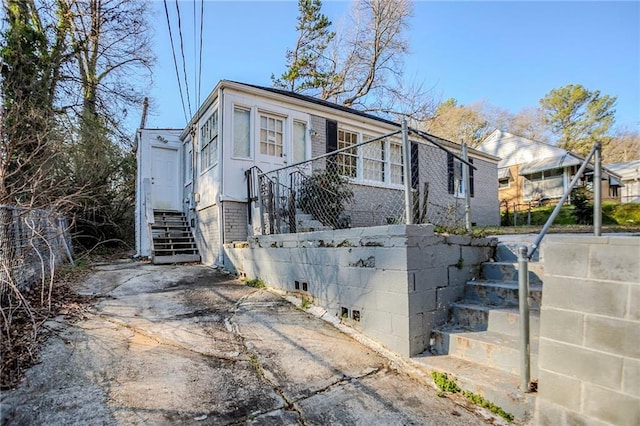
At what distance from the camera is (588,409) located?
5.86ft

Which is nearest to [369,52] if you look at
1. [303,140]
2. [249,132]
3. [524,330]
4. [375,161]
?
[375,161]

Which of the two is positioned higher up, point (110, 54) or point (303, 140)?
point (110, 54)

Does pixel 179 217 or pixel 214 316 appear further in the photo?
pixel 179 217

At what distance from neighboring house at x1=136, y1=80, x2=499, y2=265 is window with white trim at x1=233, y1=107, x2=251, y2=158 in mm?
22

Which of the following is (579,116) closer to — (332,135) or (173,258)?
(332,135)

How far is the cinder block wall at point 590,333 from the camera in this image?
1674 millimetres

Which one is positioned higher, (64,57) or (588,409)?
(64,57)

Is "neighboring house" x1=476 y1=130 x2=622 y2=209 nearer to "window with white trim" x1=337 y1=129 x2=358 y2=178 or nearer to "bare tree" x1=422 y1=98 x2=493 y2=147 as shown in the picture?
"bare tree" x1=422 y1=98 x2=493 y2=147

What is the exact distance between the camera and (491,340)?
2570 mm

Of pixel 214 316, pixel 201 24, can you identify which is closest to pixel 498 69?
pixel 201 24

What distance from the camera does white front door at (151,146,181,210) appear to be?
10398 millimetres

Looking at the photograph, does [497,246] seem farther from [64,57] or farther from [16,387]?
[64,57]

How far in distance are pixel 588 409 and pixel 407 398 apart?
Result: 1.05 m

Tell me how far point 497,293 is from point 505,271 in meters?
0.42
